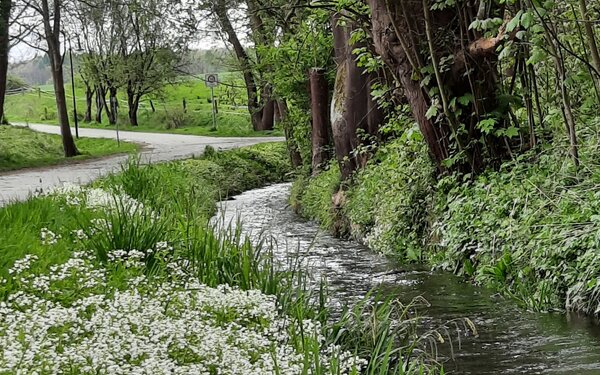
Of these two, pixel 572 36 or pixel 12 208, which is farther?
pixel 572 36

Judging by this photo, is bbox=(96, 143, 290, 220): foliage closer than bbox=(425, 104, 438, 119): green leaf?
No

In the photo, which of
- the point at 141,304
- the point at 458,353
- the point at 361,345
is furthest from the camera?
the point at 458,353

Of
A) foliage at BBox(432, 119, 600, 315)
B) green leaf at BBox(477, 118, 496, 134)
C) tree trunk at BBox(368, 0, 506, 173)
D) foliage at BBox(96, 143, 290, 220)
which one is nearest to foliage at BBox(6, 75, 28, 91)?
foliage at BBox(96, 143, 290, 220)

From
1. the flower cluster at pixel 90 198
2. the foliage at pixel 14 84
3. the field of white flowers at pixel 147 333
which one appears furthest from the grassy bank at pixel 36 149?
the foliage at pixel 14 84

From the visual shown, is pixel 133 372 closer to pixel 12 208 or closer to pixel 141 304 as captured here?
pixel 141 304

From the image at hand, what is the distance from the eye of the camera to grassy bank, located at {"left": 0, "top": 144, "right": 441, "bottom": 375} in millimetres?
3447

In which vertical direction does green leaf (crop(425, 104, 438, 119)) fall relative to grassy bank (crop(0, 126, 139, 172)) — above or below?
above

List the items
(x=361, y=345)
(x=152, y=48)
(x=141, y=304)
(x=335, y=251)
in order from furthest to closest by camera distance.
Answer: (x=152, y=48)
(x=335, y=251)
(x=361, y=345)
(x=141, y=304)

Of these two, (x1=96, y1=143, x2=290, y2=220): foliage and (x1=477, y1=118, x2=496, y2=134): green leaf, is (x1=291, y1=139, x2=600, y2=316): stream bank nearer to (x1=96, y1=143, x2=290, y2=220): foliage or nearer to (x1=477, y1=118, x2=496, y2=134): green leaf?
(x1=477, y1=118, x2=496, y2=134): green leaf

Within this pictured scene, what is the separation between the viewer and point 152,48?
45.2 meters

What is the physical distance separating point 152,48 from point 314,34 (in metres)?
32.0

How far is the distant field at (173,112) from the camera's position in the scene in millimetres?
43734

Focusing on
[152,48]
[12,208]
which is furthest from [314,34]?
[152,48]

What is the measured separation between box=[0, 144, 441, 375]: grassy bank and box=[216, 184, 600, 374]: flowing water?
48 cm
